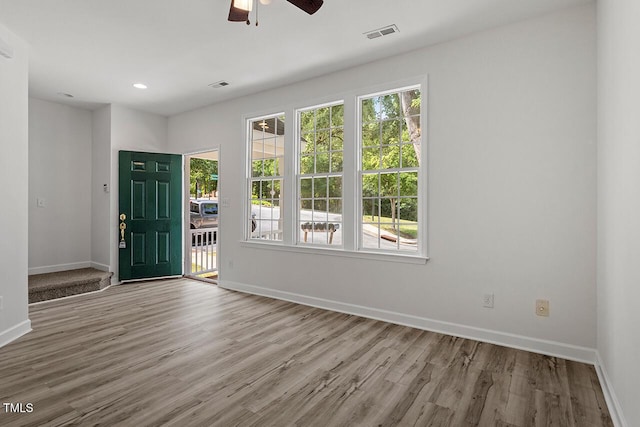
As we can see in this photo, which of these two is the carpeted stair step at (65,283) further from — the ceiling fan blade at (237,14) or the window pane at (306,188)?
the ceiling fan blade at (237,14)

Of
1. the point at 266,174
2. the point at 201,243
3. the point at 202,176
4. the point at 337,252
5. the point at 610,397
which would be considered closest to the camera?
the point at 610,397

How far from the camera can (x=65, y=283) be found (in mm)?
4602

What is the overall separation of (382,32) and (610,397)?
322 cm

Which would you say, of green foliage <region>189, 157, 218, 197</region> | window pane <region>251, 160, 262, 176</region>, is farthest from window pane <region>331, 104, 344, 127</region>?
green foliage <region>189, 157, 218, 197</region>

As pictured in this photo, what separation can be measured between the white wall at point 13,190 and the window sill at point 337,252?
8.05ft

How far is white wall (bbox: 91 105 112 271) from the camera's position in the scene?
5.40 meters

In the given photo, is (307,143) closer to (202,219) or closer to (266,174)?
(266,174)

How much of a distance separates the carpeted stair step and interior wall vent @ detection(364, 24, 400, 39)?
4.76 m

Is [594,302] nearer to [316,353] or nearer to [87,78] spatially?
[316,353]

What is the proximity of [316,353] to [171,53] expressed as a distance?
10.8 feet

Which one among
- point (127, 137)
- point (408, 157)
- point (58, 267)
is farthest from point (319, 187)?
point (58, 267)

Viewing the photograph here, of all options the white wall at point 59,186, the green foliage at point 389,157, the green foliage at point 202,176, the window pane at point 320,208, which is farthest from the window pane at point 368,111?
the green foliage at point 202,176

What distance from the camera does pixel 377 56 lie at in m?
3.67

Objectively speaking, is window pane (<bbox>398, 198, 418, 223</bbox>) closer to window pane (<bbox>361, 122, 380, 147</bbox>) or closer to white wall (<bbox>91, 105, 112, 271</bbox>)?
window pane (<bbox>361, 122, 380, 147</bbox>)
